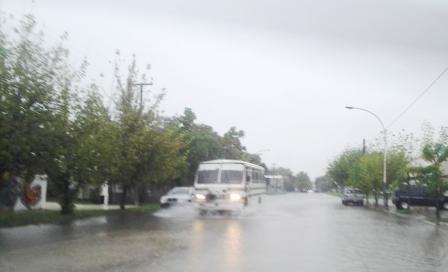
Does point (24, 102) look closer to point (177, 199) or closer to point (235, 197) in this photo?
point (235, 197)

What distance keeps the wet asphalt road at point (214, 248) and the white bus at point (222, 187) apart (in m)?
6.67

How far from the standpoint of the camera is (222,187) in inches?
1171

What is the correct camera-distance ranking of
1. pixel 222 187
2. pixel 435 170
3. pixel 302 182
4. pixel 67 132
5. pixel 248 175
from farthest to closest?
pixel 302 182, pixel 248 175, pixel 435 170, pixel 222 187, pixel 67 132

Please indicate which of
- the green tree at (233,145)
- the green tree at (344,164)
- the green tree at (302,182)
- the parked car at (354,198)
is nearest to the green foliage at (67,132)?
the parked car at (354,198)

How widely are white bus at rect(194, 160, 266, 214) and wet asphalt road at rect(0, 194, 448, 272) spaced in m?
6.67

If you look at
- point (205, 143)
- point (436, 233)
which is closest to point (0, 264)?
point (436, 233)

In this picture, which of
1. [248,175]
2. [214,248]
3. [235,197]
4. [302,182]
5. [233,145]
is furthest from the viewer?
[302,182]

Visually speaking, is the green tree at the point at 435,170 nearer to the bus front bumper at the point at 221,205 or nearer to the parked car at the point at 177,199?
the bus front bumper at the point at 221,205

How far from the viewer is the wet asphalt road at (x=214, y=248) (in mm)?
12344

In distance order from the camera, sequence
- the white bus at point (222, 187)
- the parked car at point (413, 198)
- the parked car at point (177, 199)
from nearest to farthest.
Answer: the white bus at point (222, 187) → the parked car at point (177, 199) → the parked car at point (413, 198)

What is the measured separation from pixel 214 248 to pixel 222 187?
569 inches

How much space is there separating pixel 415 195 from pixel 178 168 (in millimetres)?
18082

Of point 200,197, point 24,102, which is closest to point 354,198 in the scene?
point 200,197

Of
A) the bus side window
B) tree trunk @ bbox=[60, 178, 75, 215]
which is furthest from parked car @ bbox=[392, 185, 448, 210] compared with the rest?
tree trunk @ bbox=[60, 178, 75, 215]
